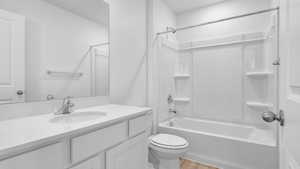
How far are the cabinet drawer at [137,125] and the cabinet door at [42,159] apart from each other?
0.52 metres

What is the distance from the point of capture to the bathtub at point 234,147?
1521mm

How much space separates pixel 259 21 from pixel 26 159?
300 centimetres

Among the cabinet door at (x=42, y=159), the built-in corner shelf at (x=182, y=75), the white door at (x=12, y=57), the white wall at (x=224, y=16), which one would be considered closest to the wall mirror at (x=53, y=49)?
the white door at (x=12, y=57)

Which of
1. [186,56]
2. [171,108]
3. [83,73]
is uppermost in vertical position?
[186,56]

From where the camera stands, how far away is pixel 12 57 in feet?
2.97

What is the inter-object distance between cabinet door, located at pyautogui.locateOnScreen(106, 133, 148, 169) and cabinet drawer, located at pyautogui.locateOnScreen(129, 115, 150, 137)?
5 centimetres

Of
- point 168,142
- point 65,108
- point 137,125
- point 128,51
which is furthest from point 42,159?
point 128,51

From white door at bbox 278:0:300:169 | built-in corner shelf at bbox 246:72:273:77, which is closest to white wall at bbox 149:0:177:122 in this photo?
built-in corner shelf at bbox 246:72:273:77

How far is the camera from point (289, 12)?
0.55m

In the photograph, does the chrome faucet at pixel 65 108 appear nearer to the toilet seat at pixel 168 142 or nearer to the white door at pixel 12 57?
the white door at pixel 12 57

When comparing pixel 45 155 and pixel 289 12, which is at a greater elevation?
pixel 289 12

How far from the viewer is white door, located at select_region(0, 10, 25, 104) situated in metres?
0.87

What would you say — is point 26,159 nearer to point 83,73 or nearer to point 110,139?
point 110,139

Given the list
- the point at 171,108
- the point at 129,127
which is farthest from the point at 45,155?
the point at 171,108
